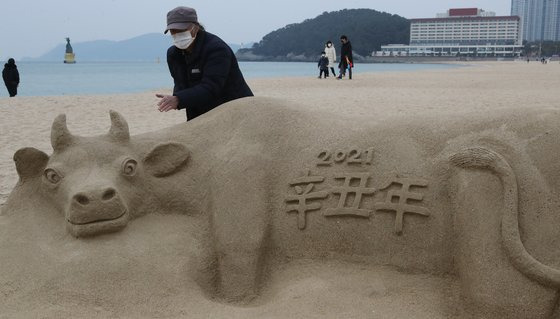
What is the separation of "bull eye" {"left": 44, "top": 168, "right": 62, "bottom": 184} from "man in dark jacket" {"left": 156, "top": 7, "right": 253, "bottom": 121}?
87 cm

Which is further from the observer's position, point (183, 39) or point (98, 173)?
point (183, 39)

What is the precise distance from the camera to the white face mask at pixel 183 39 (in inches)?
176

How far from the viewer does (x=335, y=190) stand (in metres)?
3.57

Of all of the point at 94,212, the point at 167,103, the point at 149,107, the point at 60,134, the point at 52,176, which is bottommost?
the point at 149,107

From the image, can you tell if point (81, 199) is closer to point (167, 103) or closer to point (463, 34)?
point (167, 103)

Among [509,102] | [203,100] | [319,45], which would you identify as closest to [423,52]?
[319,45]

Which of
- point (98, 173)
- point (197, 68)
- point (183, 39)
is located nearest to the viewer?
point (98, 173)

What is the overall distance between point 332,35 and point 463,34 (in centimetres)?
3336

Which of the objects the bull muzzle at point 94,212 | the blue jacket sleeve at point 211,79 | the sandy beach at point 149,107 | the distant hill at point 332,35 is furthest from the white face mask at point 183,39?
the distant hill at point 332,35

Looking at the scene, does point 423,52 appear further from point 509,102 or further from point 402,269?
point 402,269

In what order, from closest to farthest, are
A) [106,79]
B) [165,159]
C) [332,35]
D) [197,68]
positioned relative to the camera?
1. [165,159]
2. [197,68]
3. [106,79]
4. [332,35]

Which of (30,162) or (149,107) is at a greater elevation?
(30,162)

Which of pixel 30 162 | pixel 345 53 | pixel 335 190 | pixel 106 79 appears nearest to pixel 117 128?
pixel 30 162

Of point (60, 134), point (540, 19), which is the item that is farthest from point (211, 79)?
point (540, 19)
